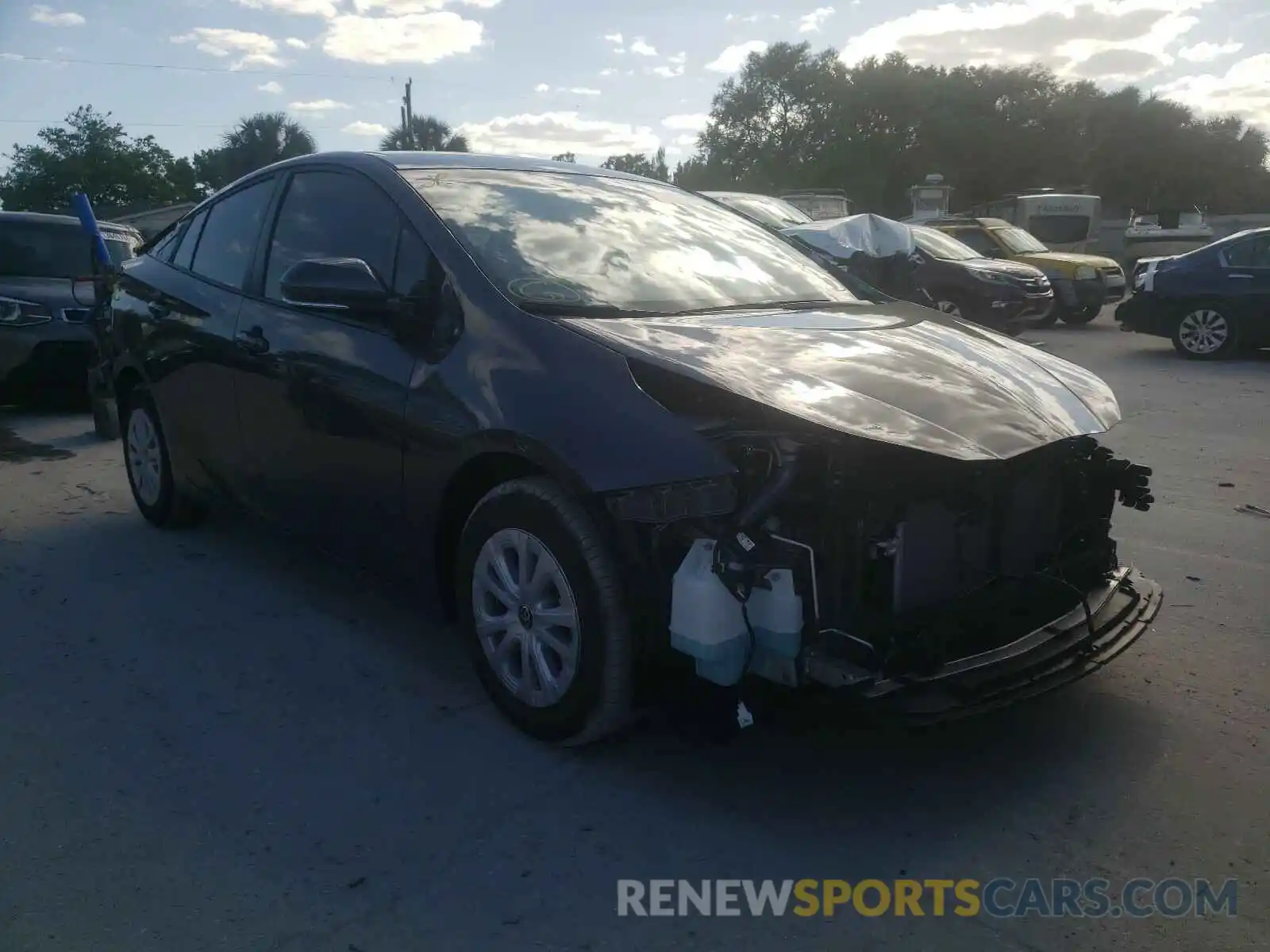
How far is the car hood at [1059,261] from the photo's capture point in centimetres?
1689

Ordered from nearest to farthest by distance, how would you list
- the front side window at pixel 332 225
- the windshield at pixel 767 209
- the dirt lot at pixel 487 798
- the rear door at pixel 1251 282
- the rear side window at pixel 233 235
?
the dirt lot at pixel 487 798 < the front side window at pixel 332 225 < the rear side window at pixel 233 235 < the rear door at pixel 1251 282 < the windshield at pixel 767 209

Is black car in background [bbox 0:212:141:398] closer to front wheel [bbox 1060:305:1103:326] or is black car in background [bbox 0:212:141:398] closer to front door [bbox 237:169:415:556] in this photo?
front door [bbox 237:169:415:556]

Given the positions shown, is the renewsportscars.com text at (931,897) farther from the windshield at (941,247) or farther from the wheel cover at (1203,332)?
the windshield at (941,247)

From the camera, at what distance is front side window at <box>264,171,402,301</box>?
383 cm

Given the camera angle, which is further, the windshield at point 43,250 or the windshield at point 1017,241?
the windshield at point 1017,241

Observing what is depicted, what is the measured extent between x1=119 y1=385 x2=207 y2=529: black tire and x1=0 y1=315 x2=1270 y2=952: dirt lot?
0.99 metres

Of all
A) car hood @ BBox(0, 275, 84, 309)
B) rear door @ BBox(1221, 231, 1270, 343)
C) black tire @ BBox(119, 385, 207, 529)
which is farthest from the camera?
rear door @ BBox(1221, 231, 1270, 343)

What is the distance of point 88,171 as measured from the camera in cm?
5875

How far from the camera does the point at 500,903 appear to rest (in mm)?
2568

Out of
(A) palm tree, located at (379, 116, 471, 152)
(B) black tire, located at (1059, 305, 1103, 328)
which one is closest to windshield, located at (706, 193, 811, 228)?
(B) black tire, located at (1059, 305, 1103, 328)

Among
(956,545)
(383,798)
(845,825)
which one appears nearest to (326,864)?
(383,798)

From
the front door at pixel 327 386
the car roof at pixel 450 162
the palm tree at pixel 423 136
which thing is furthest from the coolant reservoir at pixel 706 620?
the palm tree at pixel 423 136

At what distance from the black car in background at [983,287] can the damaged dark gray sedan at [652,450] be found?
10.6 m

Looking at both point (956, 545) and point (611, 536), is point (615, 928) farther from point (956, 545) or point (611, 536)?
point (956, 545)
